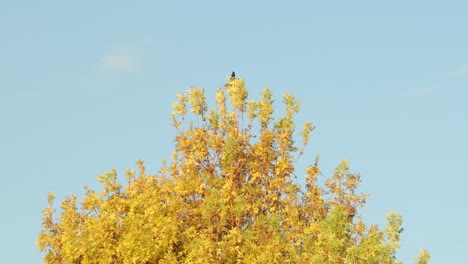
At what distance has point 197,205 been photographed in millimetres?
33125

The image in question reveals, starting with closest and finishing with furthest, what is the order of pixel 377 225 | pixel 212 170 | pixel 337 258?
pixel 337 258, pixel 377 225, pixel 212 170

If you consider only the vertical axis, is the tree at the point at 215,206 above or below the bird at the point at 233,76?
below

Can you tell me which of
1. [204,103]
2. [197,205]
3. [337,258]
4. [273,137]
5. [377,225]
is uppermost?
[204,103]

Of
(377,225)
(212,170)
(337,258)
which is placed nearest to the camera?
(337,258)

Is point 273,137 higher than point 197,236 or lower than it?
higher

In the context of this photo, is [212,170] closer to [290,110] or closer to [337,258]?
[290,110]

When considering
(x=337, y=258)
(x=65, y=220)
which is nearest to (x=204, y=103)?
(x=65, y=220)

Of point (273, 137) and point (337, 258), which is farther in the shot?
point (273, 137)

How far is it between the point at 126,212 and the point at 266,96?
7.62 metres

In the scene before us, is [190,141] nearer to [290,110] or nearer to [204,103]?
[204,103]

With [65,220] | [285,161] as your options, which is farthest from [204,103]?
[65,220]

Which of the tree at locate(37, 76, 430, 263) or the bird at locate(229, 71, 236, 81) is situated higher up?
the bird at locate(229, 71, 236, 81)

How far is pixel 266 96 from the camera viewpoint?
34375 mm

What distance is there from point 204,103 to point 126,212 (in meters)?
5.74
